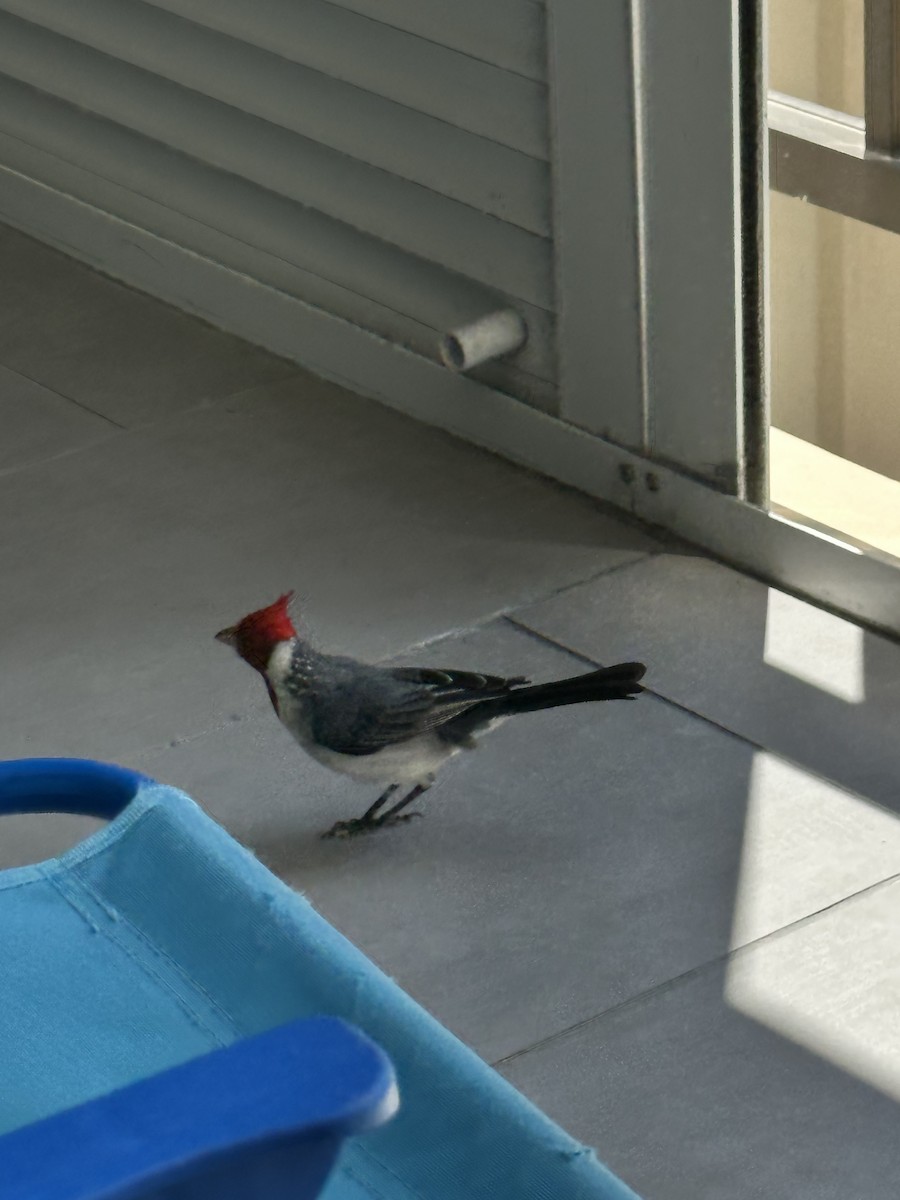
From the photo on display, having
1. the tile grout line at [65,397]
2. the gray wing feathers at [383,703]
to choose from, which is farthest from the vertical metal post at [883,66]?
the tile grout line at [65,397]

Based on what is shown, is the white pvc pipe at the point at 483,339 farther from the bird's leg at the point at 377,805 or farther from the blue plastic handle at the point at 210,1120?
the blue plastic handle at the point at 210,1120

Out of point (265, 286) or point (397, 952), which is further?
point (265, 286)

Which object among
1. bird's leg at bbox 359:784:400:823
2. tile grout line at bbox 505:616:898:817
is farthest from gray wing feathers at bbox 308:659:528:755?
tile grout line at bbox 505:616:898:817

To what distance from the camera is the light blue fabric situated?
52.5 inches

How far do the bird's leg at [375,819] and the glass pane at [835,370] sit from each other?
36.0 inches

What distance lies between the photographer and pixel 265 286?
4.15 m

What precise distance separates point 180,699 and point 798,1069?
128cm

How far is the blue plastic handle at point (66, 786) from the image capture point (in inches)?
65.4

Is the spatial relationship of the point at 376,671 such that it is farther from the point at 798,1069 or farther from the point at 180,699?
A: the point at 798,1069

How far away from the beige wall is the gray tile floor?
0.35 meters

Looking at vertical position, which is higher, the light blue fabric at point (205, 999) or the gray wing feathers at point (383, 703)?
the light blue fabric at point (205, 999)

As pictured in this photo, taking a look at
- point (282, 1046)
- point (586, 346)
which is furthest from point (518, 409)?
point (282, 1046)

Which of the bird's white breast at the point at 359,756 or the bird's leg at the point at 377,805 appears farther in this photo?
the bird's leg at the point at 377,805

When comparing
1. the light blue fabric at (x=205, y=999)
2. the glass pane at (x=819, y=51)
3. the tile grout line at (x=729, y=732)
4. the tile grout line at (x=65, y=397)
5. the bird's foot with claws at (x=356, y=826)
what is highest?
the glass pane at (x=819, y=51)
